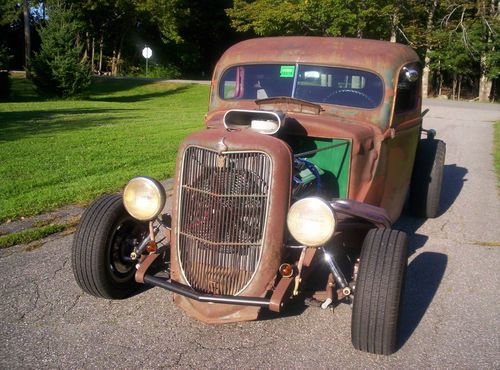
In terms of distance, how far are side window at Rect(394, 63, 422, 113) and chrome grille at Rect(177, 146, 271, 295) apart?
196 cm

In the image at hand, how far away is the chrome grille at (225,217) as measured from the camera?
3287mm

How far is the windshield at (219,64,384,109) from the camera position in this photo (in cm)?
454

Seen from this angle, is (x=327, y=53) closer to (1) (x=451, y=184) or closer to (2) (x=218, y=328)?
(2) (x=218, y=328)

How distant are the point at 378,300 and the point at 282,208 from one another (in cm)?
79

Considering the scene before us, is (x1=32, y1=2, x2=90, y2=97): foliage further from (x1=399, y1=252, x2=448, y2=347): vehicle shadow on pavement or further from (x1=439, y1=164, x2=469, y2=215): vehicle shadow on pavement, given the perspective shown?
(x1=399, y1=252, x2=448, y2=347): vehicle shadow on pavement

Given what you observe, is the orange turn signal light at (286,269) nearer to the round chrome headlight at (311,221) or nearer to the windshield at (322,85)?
the round chrome headlight at (311,221)

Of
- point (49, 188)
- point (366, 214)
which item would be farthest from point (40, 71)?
point (366, 214)

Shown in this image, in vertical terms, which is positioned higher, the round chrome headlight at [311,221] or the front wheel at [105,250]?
the round chrome headlight at [311,221]

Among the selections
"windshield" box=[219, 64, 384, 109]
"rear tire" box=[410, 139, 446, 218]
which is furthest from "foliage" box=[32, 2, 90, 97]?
"windshield" box=[219, 64, 384, 109]

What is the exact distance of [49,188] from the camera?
7160mm

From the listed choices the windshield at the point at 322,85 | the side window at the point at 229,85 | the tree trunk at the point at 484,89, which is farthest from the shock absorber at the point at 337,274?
the tree trunk at the point at 484,89

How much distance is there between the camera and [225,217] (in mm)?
3324

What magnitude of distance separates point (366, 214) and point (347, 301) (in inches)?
32.0

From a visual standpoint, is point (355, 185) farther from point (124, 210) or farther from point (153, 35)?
point (153, 35)
